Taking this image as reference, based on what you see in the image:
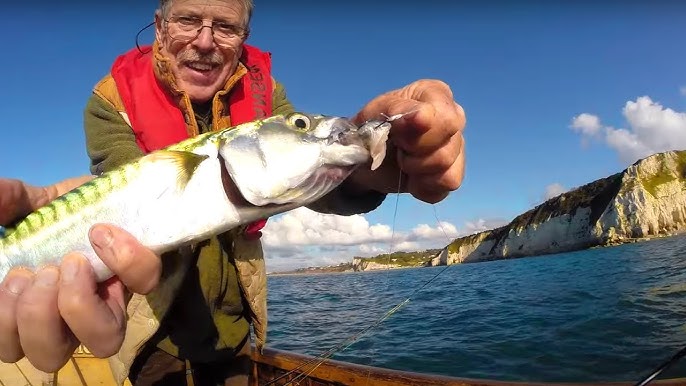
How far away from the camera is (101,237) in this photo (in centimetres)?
245

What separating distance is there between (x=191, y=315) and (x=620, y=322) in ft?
57.7

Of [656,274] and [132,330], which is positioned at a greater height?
[132,330]

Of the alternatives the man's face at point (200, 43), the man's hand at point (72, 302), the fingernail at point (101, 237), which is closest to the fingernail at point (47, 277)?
the man's hand at point (72, 302)

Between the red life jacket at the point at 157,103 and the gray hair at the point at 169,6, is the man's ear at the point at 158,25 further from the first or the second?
the red life jacket at the point at 157,103

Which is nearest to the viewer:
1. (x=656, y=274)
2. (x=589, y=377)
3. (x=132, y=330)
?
(x=132, y=330)

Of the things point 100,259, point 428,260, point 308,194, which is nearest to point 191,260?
point 100,259

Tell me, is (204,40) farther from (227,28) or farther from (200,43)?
(227,28)

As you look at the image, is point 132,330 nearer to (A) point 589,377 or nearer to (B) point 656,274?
(A) point 589,377

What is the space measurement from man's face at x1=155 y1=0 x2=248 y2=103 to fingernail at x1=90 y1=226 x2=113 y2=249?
5.83 feet

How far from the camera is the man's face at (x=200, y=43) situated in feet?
12.3

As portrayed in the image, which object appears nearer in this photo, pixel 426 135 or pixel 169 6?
pixel 426 135

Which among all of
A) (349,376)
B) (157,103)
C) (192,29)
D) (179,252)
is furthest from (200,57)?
(349,376)

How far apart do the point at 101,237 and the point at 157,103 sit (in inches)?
67.6

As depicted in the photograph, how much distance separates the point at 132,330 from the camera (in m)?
3.55
